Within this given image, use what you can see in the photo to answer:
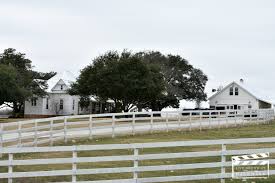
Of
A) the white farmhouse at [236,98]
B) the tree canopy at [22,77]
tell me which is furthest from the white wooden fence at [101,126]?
the white farmhouse at [236,98]

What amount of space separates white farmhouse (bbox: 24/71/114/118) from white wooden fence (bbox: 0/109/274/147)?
3478cm

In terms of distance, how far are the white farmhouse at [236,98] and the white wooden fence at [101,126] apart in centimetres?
3846

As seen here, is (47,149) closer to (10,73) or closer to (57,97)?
(10,73)

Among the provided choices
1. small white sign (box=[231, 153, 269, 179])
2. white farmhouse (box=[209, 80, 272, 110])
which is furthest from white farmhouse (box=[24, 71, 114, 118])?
small white sign (box=[231, 153, 269, 179])

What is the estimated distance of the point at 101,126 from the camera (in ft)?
85.3

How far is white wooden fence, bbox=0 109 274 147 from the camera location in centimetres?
2030

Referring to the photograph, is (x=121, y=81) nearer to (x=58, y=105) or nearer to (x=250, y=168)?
(x=58, y=105)

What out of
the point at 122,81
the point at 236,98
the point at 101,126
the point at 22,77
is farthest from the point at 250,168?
the point at 236,98

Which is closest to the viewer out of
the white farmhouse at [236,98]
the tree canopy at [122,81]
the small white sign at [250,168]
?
the small white sign at [250,168]

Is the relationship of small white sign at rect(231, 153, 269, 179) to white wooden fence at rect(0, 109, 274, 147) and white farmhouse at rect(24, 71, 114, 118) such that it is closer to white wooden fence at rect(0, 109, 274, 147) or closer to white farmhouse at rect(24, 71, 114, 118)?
white wooden fence at rect(0, 109, 274, 147)

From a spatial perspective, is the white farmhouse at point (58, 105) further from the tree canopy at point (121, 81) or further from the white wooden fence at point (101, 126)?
the white wooden fence at point (101, 126)

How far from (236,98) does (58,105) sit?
29.0 metres

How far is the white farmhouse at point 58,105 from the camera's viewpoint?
71.1 metres

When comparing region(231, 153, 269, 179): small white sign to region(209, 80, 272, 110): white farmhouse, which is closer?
region(231, 153, 269, 179): small white sign
